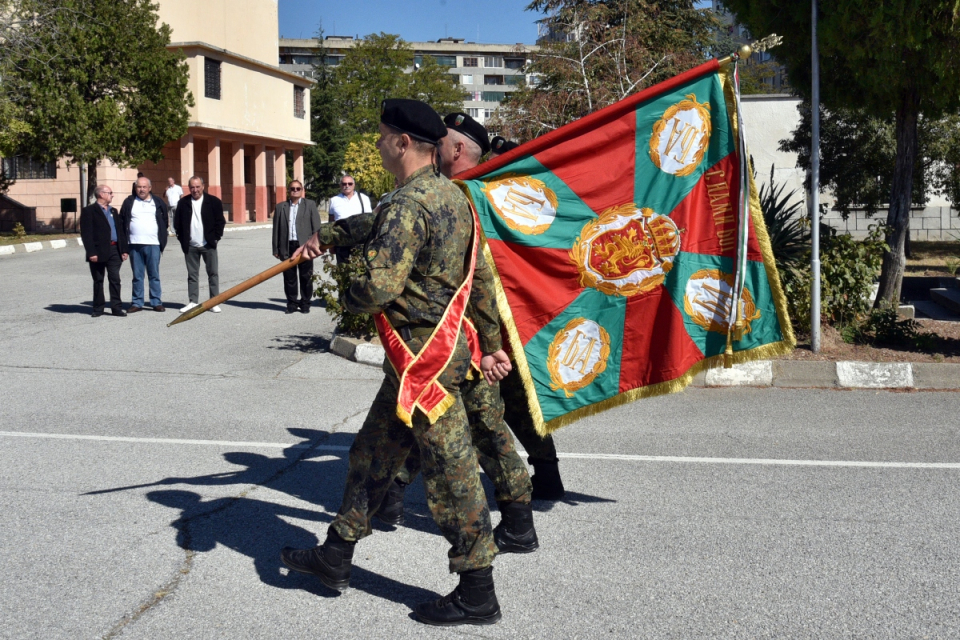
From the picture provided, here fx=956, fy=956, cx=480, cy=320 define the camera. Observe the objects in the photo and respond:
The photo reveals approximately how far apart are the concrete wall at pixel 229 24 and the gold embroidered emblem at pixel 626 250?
39268 millimetres

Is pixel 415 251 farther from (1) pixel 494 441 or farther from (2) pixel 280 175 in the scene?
(2) pixel 280 175

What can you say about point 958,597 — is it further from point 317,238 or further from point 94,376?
point 94,376

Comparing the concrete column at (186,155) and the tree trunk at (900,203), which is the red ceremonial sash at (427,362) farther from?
the concrete column at (186,155)

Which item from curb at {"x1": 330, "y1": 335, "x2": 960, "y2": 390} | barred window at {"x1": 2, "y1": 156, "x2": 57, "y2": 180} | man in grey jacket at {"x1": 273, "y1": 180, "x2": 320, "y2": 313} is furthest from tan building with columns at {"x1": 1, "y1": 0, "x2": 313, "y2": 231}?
curb at {"x1": 330, "y1": 335, "x2": 960, "y2": 390}

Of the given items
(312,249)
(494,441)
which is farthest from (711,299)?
(312,249)

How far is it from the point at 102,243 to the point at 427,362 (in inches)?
393

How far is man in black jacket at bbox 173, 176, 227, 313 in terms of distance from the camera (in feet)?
42.7

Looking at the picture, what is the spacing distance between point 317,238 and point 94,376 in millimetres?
5939

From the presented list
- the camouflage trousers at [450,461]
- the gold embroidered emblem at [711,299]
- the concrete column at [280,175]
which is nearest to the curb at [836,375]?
the gold embroidered emblem at [711,299]

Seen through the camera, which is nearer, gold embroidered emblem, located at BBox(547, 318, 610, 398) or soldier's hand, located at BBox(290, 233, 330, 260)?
soldier's hand, located at BBox(290, 233, 330, 260)

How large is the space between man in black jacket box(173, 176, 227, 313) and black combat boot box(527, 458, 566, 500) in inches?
343

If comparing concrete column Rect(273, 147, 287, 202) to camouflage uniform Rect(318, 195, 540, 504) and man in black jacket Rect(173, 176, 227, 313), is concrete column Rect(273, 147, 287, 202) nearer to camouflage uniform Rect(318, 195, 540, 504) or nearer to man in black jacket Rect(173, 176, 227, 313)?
man in black jacket Rect(173, 176, 227, 313)

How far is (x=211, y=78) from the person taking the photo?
40.9m

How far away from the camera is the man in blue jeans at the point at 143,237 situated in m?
12.8
